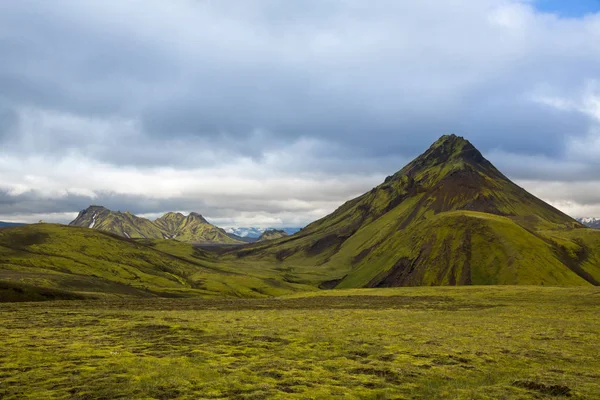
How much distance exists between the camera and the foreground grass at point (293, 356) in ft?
88.1

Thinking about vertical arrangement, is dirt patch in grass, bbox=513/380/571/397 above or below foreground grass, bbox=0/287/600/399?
above

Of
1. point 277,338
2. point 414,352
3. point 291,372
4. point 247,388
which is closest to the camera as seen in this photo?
point 247,388

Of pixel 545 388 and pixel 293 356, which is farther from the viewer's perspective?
pixel 293 356

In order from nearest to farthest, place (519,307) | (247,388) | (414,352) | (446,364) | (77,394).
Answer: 1. (77,394)
2. (247,388)
3. (446,364)
4. (414,352)
5. (519,307)

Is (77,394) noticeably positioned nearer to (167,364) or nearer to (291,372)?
(167,364)

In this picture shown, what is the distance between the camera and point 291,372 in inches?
1241

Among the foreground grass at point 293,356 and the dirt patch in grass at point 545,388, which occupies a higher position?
the dirt patch in grass at point 545,388

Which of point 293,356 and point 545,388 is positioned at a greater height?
point 545,388

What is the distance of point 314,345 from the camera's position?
43.2m

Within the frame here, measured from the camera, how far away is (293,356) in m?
38.0

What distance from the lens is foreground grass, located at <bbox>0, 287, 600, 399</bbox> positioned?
2686 cm

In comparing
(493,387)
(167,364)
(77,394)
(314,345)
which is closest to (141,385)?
(77,394)

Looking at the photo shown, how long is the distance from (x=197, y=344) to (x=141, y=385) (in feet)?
51.9

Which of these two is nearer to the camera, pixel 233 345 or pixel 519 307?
pixel 233 345
